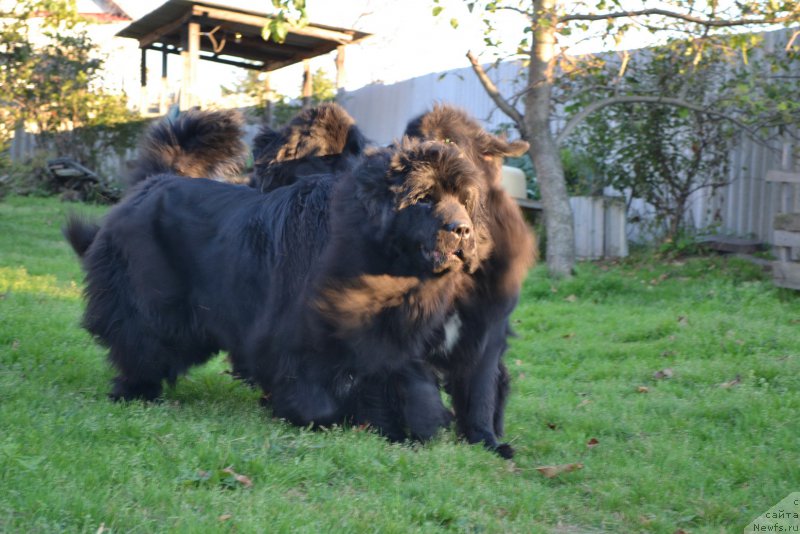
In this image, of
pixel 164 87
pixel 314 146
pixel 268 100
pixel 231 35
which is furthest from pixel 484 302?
pixel 164 87

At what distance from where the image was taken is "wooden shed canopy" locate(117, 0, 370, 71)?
620 inches

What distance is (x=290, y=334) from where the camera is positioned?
4.71 m

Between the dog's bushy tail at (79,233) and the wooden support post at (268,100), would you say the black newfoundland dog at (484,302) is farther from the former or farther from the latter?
the wooden support post at (268,100)

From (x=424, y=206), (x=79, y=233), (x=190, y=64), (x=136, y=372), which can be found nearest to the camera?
(x=424, y=206)

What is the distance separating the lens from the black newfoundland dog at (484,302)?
4.61m

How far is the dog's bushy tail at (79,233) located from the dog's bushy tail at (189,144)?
44cm

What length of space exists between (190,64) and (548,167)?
754 cm

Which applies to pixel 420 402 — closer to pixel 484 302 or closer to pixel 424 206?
pixel 484 302

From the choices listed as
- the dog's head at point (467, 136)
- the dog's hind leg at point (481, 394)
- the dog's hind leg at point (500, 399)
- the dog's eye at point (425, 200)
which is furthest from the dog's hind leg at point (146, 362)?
the dog's eye at point (425, 200)

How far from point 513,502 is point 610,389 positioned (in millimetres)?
2953

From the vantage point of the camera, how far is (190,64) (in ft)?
52.0

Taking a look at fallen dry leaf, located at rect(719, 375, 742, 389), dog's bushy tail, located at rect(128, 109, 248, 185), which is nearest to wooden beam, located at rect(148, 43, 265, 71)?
dog's bushy tail, located at rect(128, 109, 248, 185)

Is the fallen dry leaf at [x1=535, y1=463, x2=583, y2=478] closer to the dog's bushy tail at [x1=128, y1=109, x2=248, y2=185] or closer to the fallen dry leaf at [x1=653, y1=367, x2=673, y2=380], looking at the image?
the fallen dry leaf at [x1=653, y1=367, x2=673, y2=380]

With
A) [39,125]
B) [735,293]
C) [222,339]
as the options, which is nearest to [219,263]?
[222,339]
